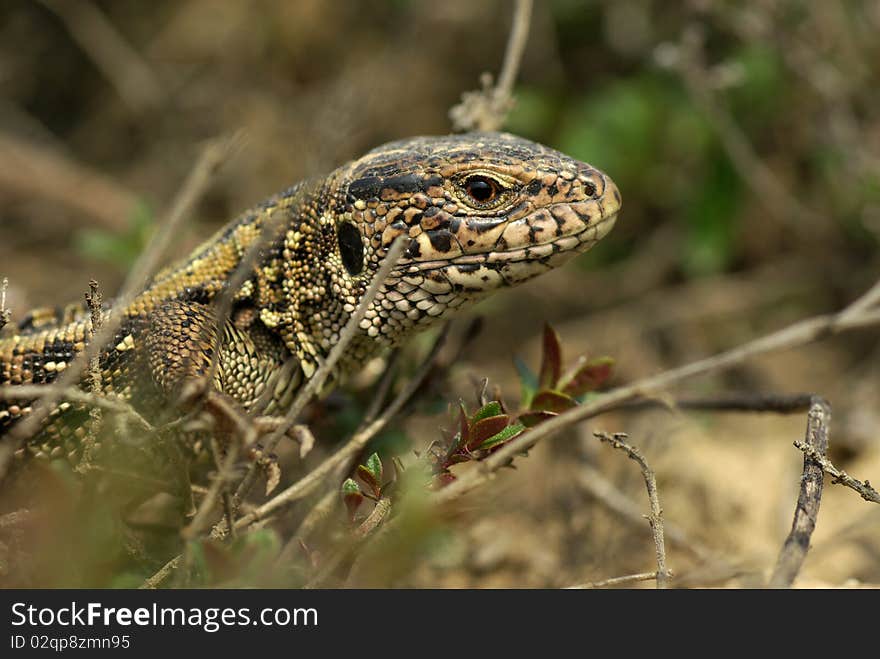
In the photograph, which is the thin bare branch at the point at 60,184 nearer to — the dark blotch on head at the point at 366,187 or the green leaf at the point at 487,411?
the dark blotch on head at the point at 366,187

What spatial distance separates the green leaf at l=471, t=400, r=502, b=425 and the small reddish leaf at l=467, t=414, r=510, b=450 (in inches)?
0.7

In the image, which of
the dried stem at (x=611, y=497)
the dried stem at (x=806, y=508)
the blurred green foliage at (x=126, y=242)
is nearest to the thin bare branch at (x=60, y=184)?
the blurred green foliage at (x=126, y=242)

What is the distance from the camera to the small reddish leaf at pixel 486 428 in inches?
Result: 98.7

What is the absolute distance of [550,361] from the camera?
3.08m

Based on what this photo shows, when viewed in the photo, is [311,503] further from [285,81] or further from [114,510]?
[285,81]

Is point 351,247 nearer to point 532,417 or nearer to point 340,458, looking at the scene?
point 340,458

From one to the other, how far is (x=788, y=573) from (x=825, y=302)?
427cm

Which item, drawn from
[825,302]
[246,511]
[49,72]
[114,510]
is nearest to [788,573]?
[246,511]

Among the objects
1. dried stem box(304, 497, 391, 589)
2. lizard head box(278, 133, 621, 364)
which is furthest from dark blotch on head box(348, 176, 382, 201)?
dried stem box(304, 497, 391, 589)

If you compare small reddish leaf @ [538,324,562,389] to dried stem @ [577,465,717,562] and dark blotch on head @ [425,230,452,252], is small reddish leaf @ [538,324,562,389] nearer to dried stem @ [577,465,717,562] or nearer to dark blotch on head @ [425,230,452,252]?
dark blotch on head @ [425,230,452,252]

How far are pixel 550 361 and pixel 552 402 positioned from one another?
0.60ft

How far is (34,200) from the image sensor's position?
679cm

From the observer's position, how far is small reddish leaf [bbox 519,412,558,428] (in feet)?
9.28
